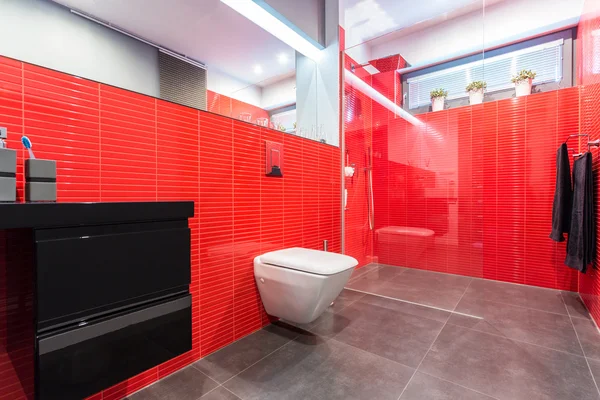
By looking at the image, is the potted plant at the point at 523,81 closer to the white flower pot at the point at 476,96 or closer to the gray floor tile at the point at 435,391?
the white flower pot at the point at 476,96

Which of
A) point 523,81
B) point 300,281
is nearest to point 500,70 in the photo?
point 523,81

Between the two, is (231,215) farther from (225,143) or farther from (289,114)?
(289,114)

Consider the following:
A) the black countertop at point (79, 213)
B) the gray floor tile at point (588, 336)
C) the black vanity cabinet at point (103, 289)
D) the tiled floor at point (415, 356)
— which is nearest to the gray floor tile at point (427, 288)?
the tiled floor at point (415, 356)

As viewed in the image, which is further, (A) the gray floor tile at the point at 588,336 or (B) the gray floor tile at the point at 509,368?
(A) the gray floor tile at the point at 588,336

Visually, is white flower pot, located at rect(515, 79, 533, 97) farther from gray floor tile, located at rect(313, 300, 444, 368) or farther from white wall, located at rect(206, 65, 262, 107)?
white wall, located at rect(206, 65, 262, 107)

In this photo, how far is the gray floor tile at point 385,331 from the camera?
1489mm

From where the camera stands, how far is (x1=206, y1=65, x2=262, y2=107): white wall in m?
1.66

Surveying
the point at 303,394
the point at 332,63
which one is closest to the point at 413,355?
the point at 303,394

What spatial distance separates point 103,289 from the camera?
771 mm

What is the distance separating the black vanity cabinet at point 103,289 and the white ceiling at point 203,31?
1095mm

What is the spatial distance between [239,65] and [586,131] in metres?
2.69

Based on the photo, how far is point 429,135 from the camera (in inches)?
108

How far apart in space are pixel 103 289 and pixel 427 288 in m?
2.47

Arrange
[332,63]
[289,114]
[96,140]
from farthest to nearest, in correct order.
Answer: [332,63] < [289,114] < [96,140]
